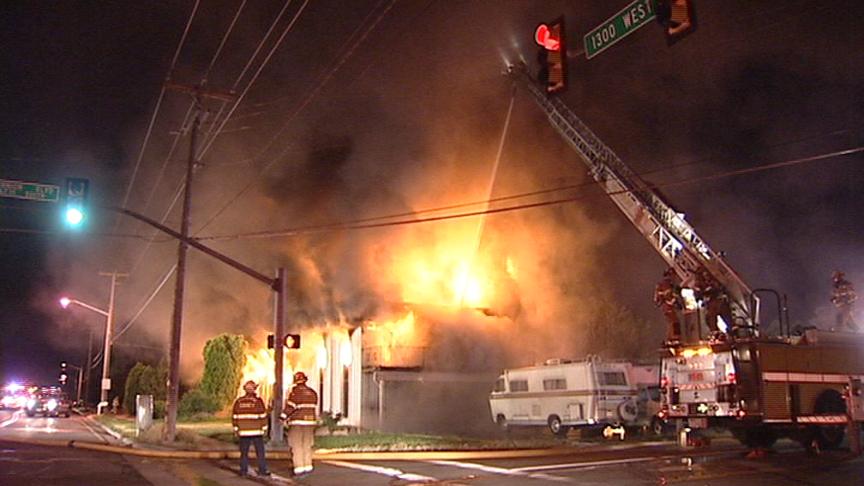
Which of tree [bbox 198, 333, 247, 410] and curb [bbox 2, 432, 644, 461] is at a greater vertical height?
tree [bbox 198, 333, 247, 410]

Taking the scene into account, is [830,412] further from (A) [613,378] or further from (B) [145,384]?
(B) [145,384]

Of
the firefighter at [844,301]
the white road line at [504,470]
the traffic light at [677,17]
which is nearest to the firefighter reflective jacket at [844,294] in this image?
the firefighter at [844,301]

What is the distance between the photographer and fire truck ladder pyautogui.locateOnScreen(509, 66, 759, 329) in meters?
19.5

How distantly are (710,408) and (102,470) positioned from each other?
32.7ft

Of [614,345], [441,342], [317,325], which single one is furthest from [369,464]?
[614,345]

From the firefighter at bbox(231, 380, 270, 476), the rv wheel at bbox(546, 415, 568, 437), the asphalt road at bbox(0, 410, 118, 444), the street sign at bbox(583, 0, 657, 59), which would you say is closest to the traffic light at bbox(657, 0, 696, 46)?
the street sign at bbox(583, 0, 657, 59)

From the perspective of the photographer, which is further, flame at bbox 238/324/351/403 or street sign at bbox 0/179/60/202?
flame at bbox 238/324/351/403

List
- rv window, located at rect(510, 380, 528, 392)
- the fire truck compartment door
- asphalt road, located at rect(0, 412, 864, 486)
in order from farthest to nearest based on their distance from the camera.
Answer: rv window, located at rect(510, 380, 528, 392) < the fire truck compartment door < asphalt road, located at rect(0, 412, 864, 486)

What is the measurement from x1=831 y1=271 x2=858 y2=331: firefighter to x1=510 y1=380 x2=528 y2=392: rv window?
845cm

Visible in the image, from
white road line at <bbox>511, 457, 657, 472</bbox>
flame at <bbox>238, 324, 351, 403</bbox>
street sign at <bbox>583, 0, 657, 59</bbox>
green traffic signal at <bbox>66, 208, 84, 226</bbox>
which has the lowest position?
white road line at <bbox>511, 457, 657, 472</bbox>

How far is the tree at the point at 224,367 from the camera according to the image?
3105 centimetres

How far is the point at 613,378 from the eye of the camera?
64.2 feet

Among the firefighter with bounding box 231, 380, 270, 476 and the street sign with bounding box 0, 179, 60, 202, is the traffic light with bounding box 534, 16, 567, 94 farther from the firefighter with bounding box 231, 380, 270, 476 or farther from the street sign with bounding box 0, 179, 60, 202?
the street sign with bounding box 0, 179, 60, 202

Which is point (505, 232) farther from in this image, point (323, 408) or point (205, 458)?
point (205, 458)
